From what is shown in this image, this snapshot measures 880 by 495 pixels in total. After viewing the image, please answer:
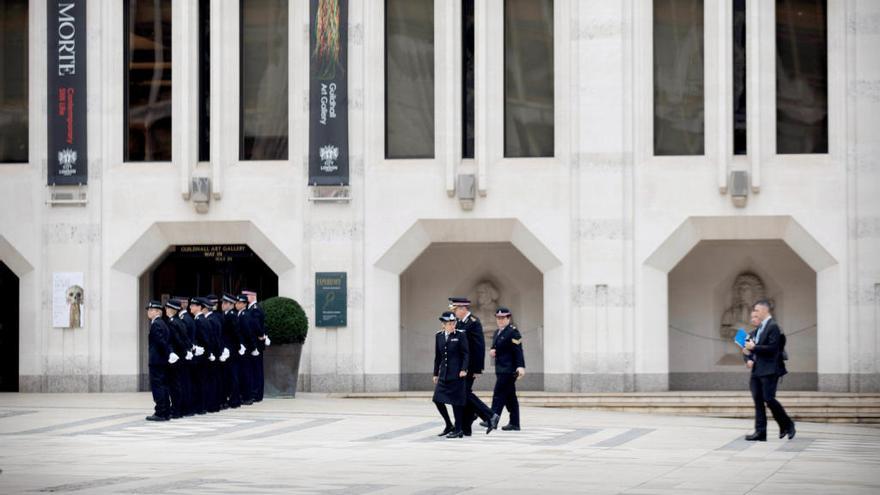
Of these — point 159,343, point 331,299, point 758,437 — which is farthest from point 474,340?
point 331,299

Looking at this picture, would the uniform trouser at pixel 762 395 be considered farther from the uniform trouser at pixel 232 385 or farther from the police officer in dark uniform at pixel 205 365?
the uniform trouser at pixel 232 385

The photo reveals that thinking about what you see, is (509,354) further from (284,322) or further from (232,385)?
(284,322)

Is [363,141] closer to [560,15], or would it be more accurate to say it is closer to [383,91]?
[383,91]

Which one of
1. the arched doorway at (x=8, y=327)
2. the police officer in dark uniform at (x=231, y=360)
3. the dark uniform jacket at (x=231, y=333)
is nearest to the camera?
the police officer in dark uniform at (x=231, y=360)

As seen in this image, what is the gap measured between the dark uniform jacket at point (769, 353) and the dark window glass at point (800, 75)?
10688mm

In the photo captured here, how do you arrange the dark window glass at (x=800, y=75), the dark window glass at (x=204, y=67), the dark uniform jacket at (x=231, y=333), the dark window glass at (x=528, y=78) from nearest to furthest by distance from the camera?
the dark uniform jacket at (x=231, y=333), the dark window glass at (x=800, y=75), the dark window glass at (x=528, y=78), the dark window glass at (x=204, y=67)

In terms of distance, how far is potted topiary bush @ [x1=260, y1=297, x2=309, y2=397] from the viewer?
98.7ft

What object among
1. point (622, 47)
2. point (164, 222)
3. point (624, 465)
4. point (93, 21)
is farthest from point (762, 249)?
point (624, 465)

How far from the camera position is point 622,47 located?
31.8 meters

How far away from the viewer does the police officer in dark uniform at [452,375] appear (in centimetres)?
2212

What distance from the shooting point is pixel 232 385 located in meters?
28.0

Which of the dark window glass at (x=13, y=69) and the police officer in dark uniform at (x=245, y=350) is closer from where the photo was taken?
the police officer in dark uniform at (x=245, y=350)

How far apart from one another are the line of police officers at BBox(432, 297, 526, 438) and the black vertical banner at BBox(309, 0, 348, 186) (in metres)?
9.54

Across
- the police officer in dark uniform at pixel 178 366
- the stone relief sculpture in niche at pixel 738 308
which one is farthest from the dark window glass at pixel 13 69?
the stone relief sculpture in niche at pixel 738 308
